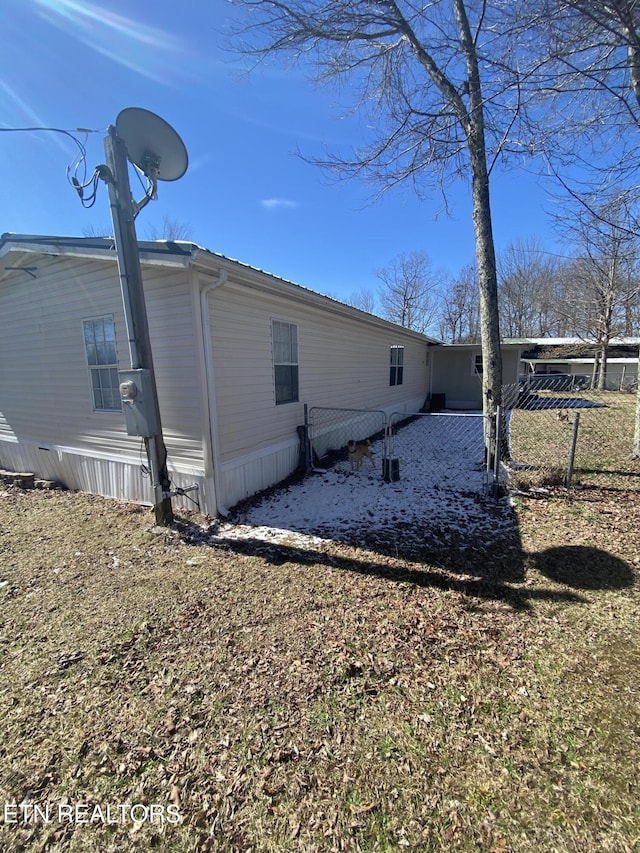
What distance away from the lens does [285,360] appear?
6.37m

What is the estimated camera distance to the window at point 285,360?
612cm

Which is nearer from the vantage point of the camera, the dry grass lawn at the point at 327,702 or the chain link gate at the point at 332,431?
the dry grass lawn at the point at 327,702

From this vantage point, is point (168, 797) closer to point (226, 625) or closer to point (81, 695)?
point (81, 695)

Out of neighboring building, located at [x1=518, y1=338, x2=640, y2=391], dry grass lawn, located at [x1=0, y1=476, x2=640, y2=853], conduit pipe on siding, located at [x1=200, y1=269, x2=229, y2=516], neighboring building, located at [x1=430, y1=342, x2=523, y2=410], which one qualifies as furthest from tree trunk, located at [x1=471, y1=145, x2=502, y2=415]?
neighboring building, located at [x1=518, y1=338, x2=640, y2=391]

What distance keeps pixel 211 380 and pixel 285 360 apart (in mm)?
1999

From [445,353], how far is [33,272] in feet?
51.4

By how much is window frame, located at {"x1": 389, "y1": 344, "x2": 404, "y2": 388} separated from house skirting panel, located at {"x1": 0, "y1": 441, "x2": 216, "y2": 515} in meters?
8.73

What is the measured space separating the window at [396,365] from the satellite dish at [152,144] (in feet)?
29.0

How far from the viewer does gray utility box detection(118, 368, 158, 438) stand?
395 cm

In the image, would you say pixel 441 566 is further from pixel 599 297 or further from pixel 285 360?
pixel 599 297

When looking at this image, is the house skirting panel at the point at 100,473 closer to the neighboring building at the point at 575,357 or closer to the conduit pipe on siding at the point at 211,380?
the conduit pipe on siding at the point at 211,380

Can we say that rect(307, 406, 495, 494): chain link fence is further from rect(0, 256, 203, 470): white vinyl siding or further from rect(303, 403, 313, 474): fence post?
rect(0, 256, 203, 470): white vinyl siding

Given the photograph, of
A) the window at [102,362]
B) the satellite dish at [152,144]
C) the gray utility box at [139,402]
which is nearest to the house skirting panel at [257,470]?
the gray utility box at [139,402]

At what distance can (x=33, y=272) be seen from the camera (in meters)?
5.94
